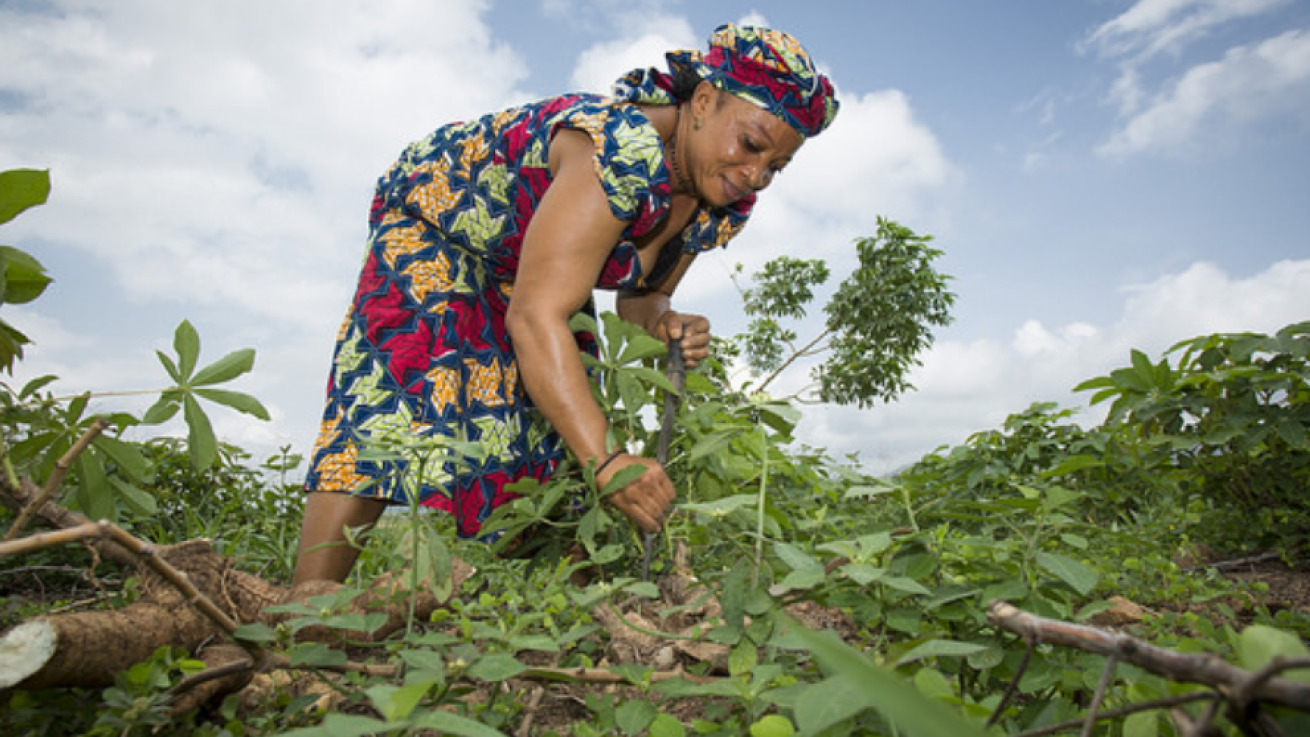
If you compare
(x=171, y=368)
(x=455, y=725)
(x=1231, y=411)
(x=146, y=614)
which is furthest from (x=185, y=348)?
(x=1231, y=411)

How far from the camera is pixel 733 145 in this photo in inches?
89.0

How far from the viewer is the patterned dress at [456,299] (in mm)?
2201

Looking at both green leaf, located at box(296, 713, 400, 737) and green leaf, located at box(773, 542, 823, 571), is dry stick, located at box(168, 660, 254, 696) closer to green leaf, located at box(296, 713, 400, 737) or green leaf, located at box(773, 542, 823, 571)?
green leaf, located at box(296, 713, 400, 737)

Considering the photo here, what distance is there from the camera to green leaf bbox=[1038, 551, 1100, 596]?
93 centimetres

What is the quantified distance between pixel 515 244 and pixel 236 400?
124cm

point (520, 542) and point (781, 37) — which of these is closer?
point (781, 37)

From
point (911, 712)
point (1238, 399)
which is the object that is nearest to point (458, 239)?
point (911, 712)

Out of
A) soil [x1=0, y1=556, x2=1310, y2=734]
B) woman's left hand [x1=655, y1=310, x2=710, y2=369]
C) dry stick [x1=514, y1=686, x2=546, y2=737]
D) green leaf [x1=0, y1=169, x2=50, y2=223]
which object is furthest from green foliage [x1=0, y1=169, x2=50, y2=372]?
woman's left hand [x1=655, y1=310, x2=710, y2=369]

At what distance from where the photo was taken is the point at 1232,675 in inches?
17.3

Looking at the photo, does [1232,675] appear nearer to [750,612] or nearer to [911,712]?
[911,712]

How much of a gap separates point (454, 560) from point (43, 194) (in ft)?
2.85

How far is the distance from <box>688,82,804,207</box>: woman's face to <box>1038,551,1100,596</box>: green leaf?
1570 mm

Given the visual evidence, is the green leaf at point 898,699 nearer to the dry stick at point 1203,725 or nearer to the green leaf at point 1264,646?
the dry stick at point 1203,725

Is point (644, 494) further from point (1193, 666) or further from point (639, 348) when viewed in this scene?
point (1193, 666)
